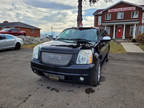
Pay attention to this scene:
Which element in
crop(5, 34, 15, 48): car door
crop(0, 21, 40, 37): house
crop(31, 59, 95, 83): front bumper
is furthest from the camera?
crop(0, 21, 40, 37): house

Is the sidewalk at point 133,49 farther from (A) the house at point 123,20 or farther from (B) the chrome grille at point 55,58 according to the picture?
(A) the house at point 123,20

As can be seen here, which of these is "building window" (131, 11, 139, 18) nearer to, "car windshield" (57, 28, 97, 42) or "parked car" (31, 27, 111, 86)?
"car windshield" (57, 28, 97, 42)

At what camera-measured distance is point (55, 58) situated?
270 centimetres

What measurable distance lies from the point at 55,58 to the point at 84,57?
0.73m

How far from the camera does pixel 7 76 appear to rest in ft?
12.5

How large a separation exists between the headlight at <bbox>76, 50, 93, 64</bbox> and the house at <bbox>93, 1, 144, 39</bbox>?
20583 mm

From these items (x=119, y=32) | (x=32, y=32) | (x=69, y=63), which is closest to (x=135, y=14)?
(x=119, y=32)

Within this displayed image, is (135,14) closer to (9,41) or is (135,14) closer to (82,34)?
(82,34)

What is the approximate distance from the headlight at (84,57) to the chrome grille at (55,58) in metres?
0.23

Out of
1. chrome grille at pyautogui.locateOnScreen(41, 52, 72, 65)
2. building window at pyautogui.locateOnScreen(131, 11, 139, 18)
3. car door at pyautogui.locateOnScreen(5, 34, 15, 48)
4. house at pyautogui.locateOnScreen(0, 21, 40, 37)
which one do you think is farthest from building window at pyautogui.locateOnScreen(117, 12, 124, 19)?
house at pyautogui.locateOnScreen(0, 21, 40, 37)

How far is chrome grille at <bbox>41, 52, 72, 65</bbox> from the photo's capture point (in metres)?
2.59

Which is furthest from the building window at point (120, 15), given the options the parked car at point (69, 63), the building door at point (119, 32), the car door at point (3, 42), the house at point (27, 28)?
the house at point (27, 28)

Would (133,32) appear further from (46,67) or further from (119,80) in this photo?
(46,67)

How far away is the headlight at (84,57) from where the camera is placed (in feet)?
8.36
